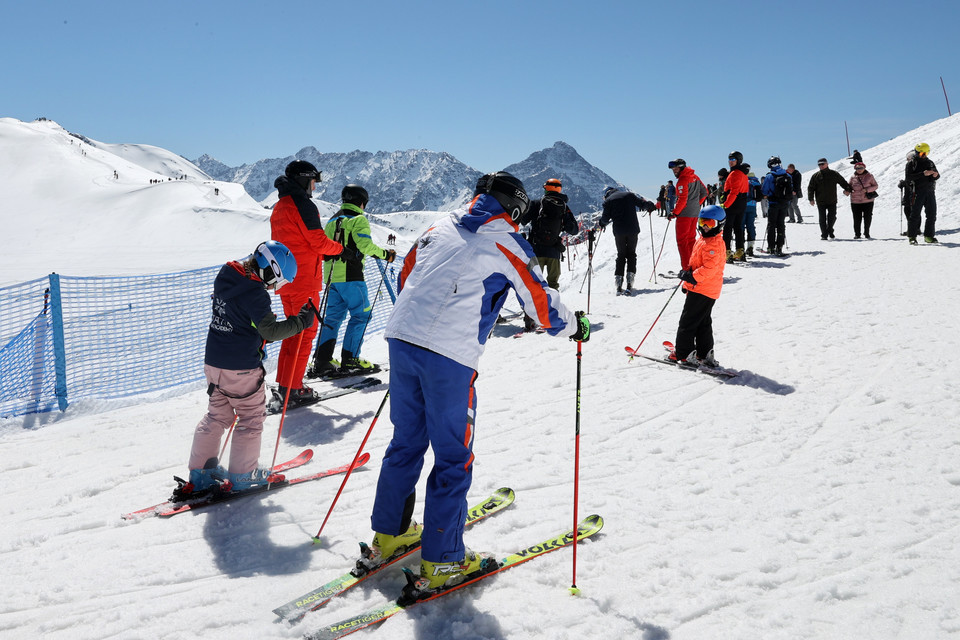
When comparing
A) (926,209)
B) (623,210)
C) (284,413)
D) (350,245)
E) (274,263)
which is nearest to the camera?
(274,263)

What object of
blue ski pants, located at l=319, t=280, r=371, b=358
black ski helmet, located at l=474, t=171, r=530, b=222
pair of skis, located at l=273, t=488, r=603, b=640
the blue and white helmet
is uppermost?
black ski helmet, located at l=474, t=171, r=530, b=222

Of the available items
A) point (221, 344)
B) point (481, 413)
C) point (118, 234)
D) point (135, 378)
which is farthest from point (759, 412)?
point (118, 234)

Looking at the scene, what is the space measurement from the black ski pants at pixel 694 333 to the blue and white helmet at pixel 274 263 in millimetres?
4655

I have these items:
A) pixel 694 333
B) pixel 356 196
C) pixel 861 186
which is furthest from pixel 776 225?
pixel 356 196

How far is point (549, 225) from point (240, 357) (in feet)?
20.0

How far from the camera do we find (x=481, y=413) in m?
5.76

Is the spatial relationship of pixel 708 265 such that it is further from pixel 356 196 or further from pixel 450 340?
pixel 450 340

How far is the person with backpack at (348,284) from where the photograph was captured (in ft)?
21.5

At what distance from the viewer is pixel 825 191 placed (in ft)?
45.8

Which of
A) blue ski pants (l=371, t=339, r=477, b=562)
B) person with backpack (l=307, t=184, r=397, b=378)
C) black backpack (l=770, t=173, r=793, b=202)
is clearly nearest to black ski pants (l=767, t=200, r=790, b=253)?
black backpack (l=770, t=173, r=793, b=202)

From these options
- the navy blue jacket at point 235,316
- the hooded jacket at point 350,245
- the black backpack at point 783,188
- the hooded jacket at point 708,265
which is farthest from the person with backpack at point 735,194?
the navy blue jacket at point 235,316

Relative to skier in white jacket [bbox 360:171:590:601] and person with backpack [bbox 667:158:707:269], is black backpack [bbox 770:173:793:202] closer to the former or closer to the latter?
person with backpack [bbox 667:158:707:269]

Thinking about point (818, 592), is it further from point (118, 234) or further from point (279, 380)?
point (118, 234)

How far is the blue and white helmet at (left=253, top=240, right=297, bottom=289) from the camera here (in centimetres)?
368
